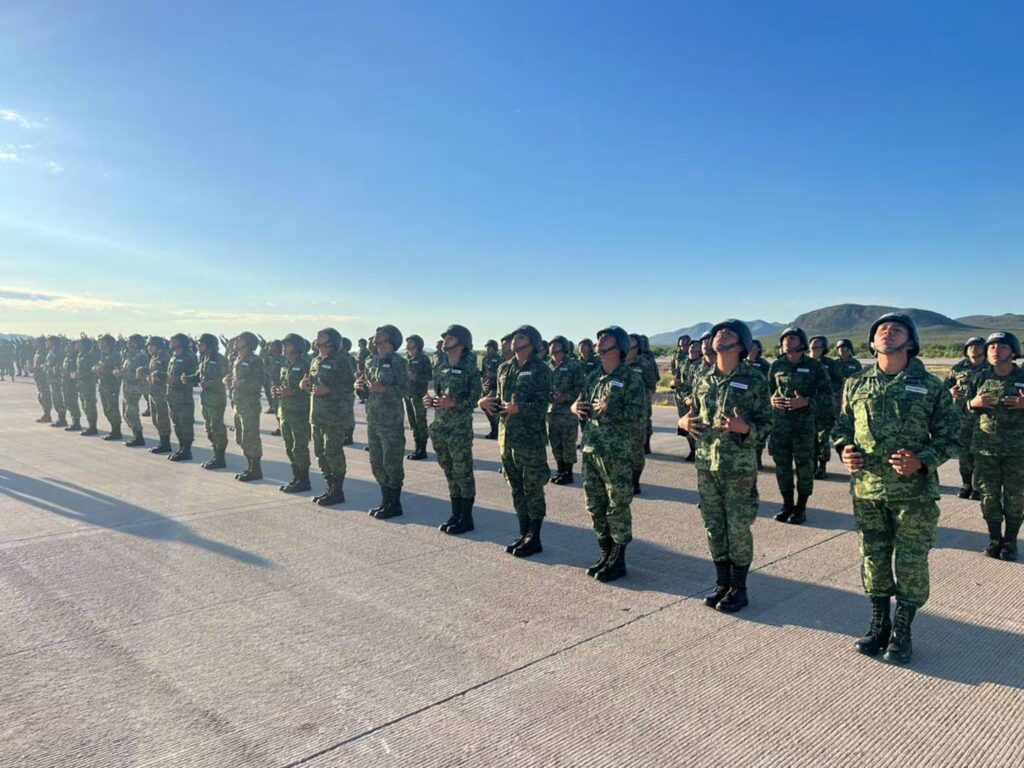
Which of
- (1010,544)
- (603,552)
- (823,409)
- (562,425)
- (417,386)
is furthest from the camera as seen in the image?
(562,425)

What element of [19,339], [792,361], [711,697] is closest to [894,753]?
[711,697]

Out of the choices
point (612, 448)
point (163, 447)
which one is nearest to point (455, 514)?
point (612, 448)

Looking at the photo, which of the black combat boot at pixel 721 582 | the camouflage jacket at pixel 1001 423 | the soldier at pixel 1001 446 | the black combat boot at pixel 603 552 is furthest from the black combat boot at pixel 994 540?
the black combat boot at pixel 603 552

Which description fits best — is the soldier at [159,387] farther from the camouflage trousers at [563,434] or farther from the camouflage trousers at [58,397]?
the camouflage trousers at [563,434]

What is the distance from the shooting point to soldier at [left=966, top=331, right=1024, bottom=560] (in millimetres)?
5379

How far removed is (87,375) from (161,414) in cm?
354

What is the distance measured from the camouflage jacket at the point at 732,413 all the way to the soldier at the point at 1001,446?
2653 mm

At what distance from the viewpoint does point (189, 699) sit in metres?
3.29

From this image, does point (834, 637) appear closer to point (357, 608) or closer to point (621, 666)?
point (621, 666)

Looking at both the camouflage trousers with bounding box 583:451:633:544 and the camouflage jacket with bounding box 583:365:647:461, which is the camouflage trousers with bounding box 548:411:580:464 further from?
the camouflage jacket with bounding box 583:365:647:461

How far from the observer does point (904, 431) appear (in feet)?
12.0

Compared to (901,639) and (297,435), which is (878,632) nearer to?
(901,639)

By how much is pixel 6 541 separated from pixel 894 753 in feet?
24.3

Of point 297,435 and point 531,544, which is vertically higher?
point 297,435
